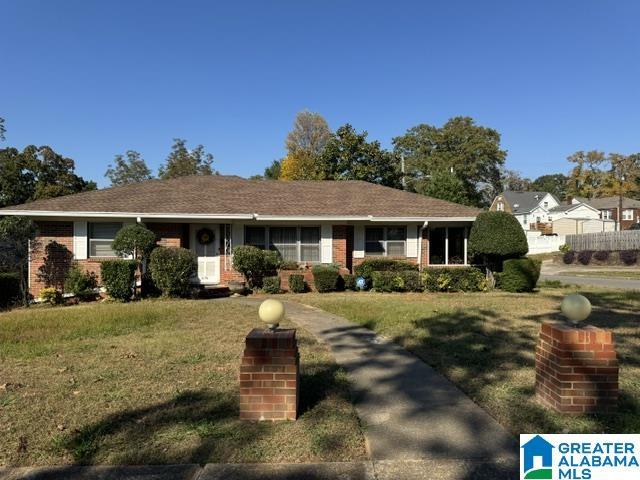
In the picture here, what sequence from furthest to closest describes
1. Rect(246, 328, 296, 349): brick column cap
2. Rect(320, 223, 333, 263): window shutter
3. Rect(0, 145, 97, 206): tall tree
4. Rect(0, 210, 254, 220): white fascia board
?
Rect(0, 145, 97, 206): tall tree < Rect(320, 223, 333, 263): window shutter < Rect(0, 210, 254, 220): white fascia board < Rect(246, 328, 296, 349): brick column cap

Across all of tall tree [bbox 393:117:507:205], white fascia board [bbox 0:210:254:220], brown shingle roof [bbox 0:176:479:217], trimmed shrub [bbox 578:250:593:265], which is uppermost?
tall tree [bbox 393:117:507:205]

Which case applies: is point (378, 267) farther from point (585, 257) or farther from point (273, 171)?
point (273, 171)

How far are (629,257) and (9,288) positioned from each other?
110ft

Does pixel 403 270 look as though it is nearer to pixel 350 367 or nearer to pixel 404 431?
pixel 350 367

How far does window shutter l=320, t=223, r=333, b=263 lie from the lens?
15.6 meters

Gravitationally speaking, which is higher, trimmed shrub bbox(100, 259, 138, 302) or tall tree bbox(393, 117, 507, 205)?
tall tree bbox(393, 117, 507, 205)

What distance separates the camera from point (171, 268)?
39.7 feet

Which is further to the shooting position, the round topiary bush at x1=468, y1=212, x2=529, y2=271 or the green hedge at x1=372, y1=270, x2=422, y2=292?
the round topiary bush at x1=468, y1=212, x2=529, y2=271

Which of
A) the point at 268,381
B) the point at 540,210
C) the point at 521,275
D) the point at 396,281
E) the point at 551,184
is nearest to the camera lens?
the point at 268,381

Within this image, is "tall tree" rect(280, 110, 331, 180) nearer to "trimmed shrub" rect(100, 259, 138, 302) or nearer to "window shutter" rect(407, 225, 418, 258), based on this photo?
"window shutter" rect(407, 225, 418, 258)

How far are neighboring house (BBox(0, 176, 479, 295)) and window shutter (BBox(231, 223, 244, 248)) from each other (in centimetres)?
3

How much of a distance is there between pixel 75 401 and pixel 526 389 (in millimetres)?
4519

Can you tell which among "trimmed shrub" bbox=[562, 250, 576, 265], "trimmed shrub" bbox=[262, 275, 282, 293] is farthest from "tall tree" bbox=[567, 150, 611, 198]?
"trimmed shrub" bbox=[262, 275, 282, 293]

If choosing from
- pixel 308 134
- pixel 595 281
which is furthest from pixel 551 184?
pixel 595 281
